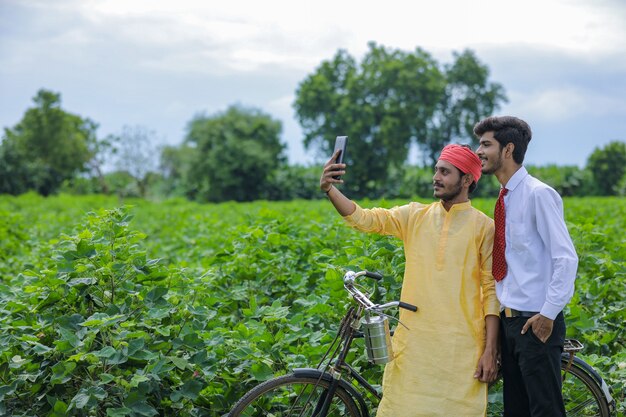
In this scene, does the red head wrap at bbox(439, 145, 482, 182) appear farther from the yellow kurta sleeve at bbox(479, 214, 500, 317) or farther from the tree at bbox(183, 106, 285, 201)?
the tree at bbox(183, 106, 285, 201)

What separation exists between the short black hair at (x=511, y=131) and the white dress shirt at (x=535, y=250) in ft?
0.39

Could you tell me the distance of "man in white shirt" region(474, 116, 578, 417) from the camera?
11.8 feet

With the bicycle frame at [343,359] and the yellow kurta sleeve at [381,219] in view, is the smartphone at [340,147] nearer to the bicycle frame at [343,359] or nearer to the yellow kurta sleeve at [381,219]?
the yellow kurta sleeve at [381,219]

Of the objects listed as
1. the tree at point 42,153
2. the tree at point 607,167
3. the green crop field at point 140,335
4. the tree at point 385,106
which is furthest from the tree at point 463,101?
the green crop field at point 140,335

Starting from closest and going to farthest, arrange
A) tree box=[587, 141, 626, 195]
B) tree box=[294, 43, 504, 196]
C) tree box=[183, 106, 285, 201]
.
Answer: tree box=[294, 43, 504, 196]
tree box=[183, 106, 285, 201]
tree box=[587, 141, 626, 195]

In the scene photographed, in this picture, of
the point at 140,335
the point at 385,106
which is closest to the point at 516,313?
the point at 140,335

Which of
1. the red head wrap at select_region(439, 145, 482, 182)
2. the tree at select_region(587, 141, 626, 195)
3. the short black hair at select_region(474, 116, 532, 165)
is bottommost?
the tree at select_region(587, 141, 626, 195)

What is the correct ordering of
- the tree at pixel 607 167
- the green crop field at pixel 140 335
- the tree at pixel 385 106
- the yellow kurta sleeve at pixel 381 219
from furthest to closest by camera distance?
the tree at pixel 607 167
the tree at pixel 385 106
the green crop field at pixel 140 335
the yellow kurta sleeve at pixel 381 219

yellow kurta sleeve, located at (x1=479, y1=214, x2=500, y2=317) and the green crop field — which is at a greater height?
yellow kurta sleeve, located at (x1=479, y1=214, x2=500, y2=317)

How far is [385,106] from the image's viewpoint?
5741 cm

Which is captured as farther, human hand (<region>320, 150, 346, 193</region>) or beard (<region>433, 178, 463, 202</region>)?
beard (<region>433, 178, 463, 202</region>)

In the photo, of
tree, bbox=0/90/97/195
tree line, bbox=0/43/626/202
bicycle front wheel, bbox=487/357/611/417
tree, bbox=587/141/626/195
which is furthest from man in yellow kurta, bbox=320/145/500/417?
tree, bbox=587/141/626/195

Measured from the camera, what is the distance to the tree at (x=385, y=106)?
56.8 meters

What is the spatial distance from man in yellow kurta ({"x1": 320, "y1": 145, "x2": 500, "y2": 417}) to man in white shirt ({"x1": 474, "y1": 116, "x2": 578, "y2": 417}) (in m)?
0.09
